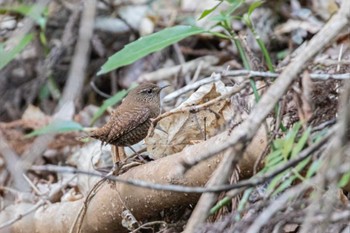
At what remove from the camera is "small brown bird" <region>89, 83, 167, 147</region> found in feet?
12.1

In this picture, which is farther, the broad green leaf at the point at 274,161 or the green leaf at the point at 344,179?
the broad green leaf at the point at 274,161

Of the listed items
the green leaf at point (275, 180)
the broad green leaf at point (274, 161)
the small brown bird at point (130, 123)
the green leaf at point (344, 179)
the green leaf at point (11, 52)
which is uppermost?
the green leaf at point (344, 179)

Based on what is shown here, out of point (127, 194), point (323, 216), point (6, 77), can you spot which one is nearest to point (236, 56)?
point (6, 77)

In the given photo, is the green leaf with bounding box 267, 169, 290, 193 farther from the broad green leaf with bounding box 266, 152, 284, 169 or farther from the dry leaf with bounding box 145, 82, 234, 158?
the dry leaf with bounding box 145, 82, 234, 158

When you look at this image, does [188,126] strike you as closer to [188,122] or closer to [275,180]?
[188,122]

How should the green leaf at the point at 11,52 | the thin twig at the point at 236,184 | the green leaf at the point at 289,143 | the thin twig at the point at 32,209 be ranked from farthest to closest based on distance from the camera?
the green leaf at the point at 11,52, the thin twig at the point at 32,209, the green leaf at the point at 289,143, the thin twig at the point at 236,184

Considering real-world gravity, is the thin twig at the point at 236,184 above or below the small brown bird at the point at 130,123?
above

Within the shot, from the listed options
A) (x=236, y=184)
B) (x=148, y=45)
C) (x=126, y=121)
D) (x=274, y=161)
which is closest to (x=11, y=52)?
(x=126, y=121)

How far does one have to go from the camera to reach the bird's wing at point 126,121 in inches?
144

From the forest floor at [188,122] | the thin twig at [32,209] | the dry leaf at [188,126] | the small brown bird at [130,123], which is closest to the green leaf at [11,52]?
the forest floor at [188,122]

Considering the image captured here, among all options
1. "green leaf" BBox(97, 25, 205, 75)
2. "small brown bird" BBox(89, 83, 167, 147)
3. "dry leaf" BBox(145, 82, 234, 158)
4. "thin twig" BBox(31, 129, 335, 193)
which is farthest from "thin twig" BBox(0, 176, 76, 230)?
"thin twig" BBox(31, 129, 335, 193)

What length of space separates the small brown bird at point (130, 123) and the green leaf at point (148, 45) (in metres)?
0.57

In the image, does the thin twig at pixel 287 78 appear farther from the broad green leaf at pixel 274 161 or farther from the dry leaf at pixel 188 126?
the dry leaf at pixel 188 126

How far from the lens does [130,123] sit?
3.70m
